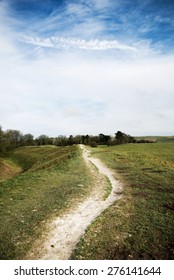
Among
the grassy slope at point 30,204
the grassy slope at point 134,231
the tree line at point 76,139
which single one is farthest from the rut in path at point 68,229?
the tree line at point 76,139

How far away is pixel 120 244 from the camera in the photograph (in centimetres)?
991

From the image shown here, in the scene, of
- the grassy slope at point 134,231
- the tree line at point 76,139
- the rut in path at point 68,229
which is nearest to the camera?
the grassy slope at point 134,231

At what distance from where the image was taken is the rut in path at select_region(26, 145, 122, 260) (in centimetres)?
948

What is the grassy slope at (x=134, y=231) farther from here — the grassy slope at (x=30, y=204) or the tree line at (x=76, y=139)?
the tree line at (x=76, y=139)

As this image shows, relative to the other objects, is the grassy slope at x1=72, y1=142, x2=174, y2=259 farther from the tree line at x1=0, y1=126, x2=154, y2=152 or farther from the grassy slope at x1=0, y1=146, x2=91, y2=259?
the tree line at x1=0, y1=126, x2=154, y2=152

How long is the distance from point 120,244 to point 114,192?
8172 mm

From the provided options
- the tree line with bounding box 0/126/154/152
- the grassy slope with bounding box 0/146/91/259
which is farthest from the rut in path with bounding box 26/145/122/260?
the tree line with bounding box 0/126/154/152

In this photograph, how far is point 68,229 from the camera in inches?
452

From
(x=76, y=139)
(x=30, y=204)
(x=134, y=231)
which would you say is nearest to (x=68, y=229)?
(x=134, y=231)

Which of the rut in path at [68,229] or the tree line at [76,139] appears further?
the tree line at [76,139]

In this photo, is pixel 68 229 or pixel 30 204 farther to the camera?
pixel 30 204

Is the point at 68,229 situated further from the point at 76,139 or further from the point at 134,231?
the point at 76,139

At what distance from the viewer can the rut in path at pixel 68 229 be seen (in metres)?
9.48
